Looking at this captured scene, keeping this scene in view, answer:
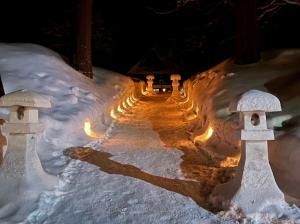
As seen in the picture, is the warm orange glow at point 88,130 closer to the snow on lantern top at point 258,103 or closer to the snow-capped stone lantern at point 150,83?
the snow on lantern top at point 258,103

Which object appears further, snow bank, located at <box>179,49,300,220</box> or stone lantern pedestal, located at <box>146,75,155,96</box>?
stone lantern pedestal, located at <box>146,75,155,96</box>

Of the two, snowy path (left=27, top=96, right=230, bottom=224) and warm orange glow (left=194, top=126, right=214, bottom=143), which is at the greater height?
warm orange glow (left=194, top=126, right=214, bottom=143)

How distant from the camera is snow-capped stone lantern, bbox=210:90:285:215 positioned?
497 centimetres

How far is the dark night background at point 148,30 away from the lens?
1923cm

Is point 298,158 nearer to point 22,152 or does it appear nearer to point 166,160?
point 166,160

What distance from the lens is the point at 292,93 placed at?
893 centimetres

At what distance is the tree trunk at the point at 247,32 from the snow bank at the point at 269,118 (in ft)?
1.53

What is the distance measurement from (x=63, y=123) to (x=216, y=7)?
12256mm

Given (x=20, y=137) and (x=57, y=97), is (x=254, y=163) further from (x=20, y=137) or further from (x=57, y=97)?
(x=57, y=97)

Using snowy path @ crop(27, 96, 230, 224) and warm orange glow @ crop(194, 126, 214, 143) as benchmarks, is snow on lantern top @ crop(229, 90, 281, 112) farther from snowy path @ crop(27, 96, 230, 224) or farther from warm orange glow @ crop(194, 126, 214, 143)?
warm orange glow @ crop(194, 126, 214, 143)

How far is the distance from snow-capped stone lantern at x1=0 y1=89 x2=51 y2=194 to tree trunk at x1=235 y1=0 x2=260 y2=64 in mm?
11145

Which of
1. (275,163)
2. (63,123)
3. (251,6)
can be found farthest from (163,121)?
(275,163)

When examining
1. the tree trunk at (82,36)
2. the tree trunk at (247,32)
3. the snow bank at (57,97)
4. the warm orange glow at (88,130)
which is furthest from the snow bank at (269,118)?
the tree trunk at (82,36)

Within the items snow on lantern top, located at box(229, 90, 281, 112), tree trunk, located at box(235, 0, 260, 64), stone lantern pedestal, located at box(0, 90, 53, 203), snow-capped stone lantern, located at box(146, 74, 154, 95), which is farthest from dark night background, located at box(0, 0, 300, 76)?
snow on lantern top, located at box(229, 90, 281, 112)
